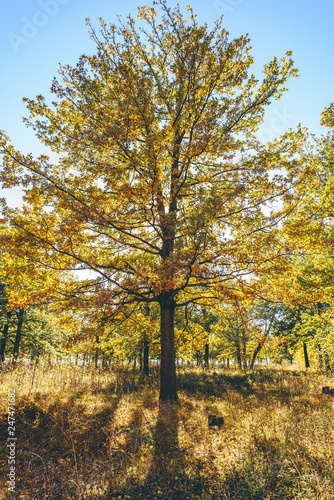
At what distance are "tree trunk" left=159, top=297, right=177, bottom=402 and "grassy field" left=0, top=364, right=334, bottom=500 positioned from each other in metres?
0.49

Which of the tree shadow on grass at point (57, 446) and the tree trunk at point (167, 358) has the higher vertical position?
the tree trunk at point (167, 358)

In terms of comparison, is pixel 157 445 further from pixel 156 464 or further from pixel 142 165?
pixel 142 165

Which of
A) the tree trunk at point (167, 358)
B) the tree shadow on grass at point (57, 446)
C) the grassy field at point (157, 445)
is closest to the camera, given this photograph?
the grassy field at point (157, 445)

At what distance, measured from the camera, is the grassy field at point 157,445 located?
3.96 meters

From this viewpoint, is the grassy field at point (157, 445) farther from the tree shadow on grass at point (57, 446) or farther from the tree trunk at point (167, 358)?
the tree trunk at point (167, 358)

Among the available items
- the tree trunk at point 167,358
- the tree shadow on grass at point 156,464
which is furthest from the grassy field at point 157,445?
the tree trunk at point 167,358

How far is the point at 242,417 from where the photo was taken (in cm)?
640

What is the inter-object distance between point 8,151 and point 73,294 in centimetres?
381

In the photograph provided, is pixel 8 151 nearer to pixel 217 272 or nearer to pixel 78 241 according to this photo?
pixel 78 241

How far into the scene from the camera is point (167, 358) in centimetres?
765

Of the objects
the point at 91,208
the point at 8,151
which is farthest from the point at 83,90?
the point at 91,208

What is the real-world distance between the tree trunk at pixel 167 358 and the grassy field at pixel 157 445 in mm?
493

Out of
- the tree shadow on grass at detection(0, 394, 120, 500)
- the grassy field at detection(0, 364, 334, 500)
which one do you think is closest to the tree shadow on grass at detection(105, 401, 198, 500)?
the grassy field at detection(0, 364, 334, 500)

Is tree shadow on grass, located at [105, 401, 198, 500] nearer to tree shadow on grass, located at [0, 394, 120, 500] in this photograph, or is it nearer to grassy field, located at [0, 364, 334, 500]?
grassy field, located at [0, 364, 334, 500]
